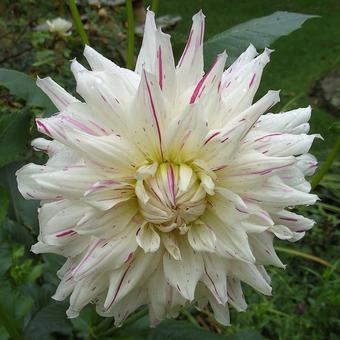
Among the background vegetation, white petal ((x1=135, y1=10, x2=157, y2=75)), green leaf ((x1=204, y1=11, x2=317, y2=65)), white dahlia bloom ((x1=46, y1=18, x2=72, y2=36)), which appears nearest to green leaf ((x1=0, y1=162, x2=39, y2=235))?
the background vegetation

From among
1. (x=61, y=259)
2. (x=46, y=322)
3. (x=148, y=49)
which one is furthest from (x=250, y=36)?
(x=46, y=322)

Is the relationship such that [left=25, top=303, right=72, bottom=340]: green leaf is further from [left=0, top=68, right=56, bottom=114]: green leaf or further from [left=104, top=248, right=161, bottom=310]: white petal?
[left=104, top=248, right=161, bottom=310]: white petal

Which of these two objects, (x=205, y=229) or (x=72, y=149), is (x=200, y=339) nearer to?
(x=205, y=229)

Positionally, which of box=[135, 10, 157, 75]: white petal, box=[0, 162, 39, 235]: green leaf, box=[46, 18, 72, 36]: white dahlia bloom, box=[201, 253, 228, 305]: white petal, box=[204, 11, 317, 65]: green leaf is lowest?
box=[46, 18, 72, 36]: white dahlia bloom

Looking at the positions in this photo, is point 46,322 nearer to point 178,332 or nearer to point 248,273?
point 178,332

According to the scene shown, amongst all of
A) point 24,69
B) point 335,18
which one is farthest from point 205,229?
point 335,18

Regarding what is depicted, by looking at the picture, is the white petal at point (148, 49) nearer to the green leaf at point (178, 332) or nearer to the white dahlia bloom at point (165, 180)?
the white dahlia bloom at point (165, 180)
